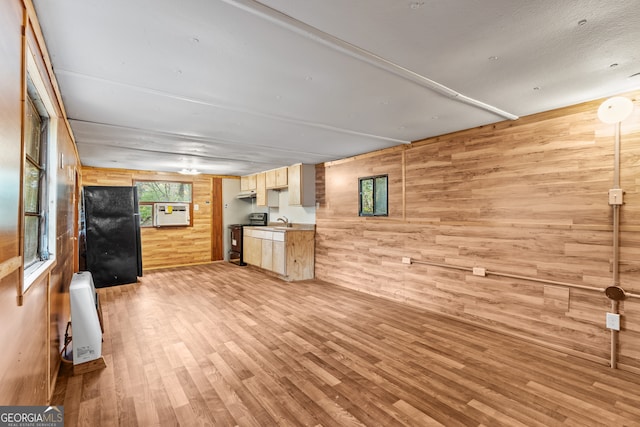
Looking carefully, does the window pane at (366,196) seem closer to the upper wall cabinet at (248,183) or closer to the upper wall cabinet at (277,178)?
the upper wall cabinet at (277,178)

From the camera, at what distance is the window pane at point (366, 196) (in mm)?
4941

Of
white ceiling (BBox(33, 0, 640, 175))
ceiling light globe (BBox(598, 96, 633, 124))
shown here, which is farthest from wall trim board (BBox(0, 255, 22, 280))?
ceiling light globe (BBox(598, 96, 633, 124))

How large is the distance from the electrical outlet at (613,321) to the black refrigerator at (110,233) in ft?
21.8

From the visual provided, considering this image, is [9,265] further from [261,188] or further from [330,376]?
[261,188]

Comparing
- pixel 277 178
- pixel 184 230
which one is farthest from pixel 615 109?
pixel 184 230

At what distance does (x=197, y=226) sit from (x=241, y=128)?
4.84 metres

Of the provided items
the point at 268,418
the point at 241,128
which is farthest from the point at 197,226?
the point at 268,418

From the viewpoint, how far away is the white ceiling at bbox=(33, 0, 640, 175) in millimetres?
1499

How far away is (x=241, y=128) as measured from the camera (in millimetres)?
3551

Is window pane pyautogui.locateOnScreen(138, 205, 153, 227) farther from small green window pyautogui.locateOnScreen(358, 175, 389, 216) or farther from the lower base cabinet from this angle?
small green window pyautogui.locateOnScreen(358, 175, 389, 216)

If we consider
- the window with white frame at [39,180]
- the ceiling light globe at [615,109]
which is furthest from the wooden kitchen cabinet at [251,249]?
the ceiling light globe at [615,109]

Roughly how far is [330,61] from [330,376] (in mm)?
2425

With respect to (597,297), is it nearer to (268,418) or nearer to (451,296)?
(451,296)

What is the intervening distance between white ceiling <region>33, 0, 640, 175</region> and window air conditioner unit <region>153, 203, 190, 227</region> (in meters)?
3.82
